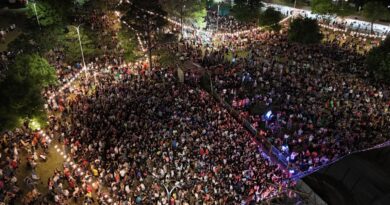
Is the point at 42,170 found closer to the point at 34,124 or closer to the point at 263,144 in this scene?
the point at 34,124

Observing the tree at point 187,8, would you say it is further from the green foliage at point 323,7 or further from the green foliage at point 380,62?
the green foliage at point 380,62

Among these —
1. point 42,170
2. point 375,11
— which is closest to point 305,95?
point 42,170

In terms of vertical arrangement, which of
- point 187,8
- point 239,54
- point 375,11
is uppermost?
point 187,8

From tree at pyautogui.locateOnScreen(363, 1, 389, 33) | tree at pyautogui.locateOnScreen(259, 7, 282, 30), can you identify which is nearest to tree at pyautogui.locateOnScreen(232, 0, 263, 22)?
tree at pyautogui.locateOnScreen(259, 7, 282, 30)

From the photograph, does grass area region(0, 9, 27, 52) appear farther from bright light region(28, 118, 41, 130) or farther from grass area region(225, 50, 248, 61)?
grass area region(225, 50, 248, 61)

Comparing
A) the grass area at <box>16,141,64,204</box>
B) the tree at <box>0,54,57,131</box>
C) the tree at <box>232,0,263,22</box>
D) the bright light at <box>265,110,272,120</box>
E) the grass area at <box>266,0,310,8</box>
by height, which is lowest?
the grass area at <box>16,141,64,204</box>

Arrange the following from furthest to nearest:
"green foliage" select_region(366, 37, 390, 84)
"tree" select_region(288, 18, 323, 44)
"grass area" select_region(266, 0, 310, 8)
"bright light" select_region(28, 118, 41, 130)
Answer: "grass area" select_region(266, 0, 310, 8)
"tree" select_region(288, 18, 323, 44)
"green foliage" select_region(366, 37, 390, 84)
"bright light" select_region(28, 118, 41, 130)

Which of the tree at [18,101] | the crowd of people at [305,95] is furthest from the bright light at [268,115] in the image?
the tree at [18,101]
